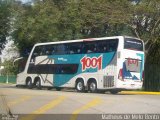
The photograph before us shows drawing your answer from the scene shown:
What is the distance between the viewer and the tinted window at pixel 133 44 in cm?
2703

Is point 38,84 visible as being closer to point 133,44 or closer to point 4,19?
point 133,44

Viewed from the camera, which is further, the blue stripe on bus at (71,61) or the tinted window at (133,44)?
the blue stripe on bus at (71,61)

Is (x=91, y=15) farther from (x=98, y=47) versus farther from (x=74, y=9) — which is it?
(x=98, y=47)

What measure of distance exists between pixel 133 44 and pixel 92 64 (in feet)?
10.3

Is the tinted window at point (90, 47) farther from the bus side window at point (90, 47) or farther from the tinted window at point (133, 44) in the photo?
the tinted window at point (133, 44)

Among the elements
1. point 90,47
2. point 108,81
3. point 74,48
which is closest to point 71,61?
point 74,48

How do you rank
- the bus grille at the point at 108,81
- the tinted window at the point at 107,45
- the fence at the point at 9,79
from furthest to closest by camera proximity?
the fence at the point at 9,79, the bus grille at the point at 108,81, the tinted window at the point at 107,45

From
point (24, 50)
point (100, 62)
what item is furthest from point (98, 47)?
point (24, 50)

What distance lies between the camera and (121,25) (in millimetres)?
36219

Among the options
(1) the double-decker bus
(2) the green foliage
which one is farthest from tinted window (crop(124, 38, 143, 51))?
(2) the green foliage

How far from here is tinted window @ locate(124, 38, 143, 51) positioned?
2703 centimetres

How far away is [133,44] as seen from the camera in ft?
90.5

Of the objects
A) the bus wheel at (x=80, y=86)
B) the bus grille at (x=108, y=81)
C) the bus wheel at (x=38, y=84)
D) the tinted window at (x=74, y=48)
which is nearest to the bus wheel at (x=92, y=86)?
the bus wheel at (x=80, y=86)

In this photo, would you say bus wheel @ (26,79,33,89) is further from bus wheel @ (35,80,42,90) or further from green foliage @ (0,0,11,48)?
green foliage @ (0,0,11,48)
